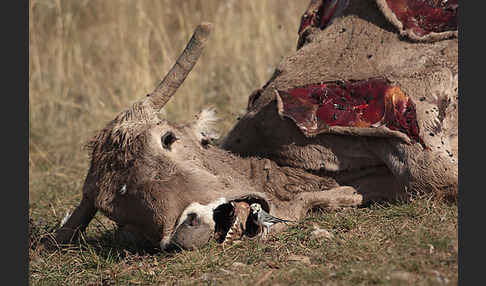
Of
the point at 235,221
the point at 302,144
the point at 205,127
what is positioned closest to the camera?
the point at 235,221

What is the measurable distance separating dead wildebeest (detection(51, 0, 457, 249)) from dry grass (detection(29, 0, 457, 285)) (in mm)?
185

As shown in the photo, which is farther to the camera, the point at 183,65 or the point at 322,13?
the point at 322,13

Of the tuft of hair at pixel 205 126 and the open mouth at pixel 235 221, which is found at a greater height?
the tuft of hair at pixel 205 126

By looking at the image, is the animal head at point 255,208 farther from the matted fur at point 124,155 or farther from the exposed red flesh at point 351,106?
the exposed red flesh at point 351,106

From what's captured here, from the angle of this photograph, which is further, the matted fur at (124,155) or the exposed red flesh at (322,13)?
the exposed red flesh at (322,13)

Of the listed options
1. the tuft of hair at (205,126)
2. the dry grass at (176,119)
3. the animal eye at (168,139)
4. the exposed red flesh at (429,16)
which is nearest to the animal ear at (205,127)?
the tuft of hair at (205,126)

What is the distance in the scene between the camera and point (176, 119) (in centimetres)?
710

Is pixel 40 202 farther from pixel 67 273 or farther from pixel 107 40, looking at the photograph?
pixel 107 40

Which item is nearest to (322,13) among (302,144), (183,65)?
(302,144)

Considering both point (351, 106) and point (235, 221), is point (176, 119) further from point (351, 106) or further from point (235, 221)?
point (235, 221)

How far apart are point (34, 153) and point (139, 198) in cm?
426

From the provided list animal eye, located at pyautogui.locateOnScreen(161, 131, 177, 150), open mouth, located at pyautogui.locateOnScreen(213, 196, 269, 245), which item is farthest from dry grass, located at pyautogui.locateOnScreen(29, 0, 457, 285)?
animal eye, located at pyautogui.locateOnScreen(161, 131, 177, 150)

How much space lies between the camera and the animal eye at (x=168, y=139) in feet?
Answer: 11.2

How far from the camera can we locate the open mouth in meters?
3.30
